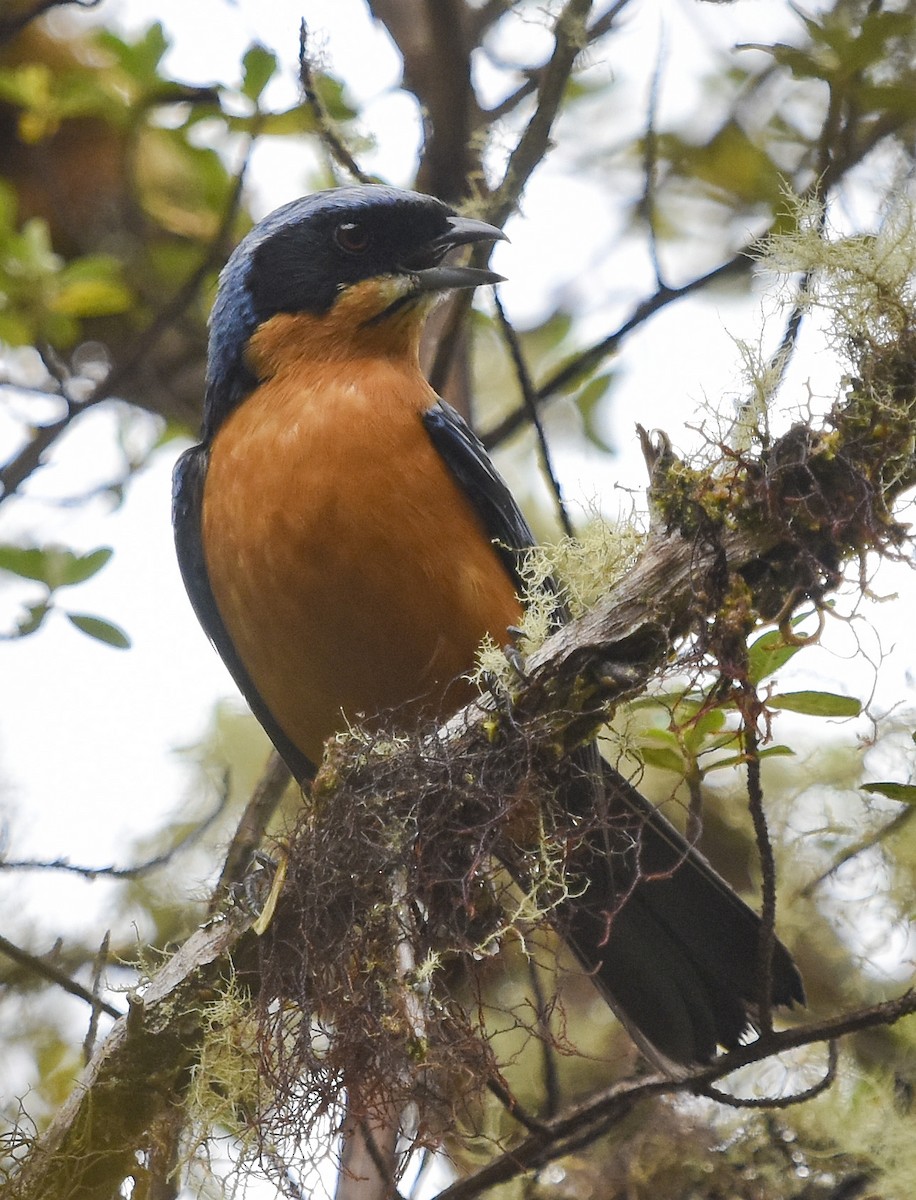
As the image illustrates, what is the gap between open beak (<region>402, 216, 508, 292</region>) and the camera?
504 centimetres

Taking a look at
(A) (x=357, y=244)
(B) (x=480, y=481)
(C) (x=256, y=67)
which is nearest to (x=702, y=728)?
(B) (x=480, y=481)

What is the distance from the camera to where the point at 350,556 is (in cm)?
445

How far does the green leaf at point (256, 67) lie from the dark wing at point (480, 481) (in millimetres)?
1869

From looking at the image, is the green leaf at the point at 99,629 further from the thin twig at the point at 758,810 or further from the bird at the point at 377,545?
the thin twig at the point at 758,810

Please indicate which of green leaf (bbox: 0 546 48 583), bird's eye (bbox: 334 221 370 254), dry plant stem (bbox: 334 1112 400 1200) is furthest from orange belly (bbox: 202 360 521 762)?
dry plant stem (bbox: 334 1112 400 1200)

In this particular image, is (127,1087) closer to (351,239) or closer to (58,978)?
(58,978)

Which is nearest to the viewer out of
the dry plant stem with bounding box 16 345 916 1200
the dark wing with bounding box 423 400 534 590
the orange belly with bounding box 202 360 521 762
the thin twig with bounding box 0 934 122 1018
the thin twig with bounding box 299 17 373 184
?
the dry plant stem with bounding box 16 345 916 1200

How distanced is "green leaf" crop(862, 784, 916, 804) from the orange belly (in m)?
1.54

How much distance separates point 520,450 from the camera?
322 inches

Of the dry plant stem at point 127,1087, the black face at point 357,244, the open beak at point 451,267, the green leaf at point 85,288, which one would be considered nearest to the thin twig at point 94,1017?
the dry plant stem at point 127,1087

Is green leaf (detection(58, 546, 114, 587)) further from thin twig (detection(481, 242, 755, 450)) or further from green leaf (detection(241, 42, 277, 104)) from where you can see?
green leaf (detection(241, 42, 277, 104))

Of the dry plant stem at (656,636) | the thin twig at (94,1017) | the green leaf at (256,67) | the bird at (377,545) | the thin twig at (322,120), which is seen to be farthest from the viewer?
the green leaf at (256,67)

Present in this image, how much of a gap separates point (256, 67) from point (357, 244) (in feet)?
3.65

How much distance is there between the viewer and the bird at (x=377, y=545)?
436 cm
